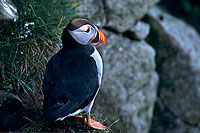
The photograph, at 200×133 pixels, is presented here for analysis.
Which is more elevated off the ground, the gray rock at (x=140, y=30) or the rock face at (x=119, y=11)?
the rock face at (x=119, y=11)

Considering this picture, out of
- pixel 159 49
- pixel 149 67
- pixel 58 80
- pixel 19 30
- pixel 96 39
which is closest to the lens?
pixel 58 80

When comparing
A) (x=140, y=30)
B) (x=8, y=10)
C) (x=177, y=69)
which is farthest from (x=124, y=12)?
(x=8, y=10)

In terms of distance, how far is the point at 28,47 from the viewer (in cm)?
312

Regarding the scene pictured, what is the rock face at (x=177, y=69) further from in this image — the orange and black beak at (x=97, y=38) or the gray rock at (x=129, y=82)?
the orange and black beak at (x=97, y=38)

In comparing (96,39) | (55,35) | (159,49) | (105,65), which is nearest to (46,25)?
(55,35)

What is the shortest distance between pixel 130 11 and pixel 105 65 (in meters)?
1.14

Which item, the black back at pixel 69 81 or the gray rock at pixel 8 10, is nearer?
the black back at pixel 69 81

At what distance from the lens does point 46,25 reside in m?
3.19

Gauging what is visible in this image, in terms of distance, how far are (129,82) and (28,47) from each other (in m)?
2.52

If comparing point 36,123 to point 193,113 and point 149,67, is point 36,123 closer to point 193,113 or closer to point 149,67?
point 149,67

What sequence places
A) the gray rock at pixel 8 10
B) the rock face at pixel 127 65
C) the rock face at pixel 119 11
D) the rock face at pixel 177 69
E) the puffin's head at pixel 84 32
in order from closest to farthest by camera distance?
the puffin's head at pixel 84 32, the gray rock at pixel 8 10, the rock face at pixel 119 11, the rock face at pixel 127 65, the rock face at pixel 177 69

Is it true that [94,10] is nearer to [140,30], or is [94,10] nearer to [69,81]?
[140,30]

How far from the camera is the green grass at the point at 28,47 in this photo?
2984 mm

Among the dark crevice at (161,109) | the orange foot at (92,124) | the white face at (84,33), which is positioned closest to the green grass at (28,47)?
the orange foot at (92,124)
